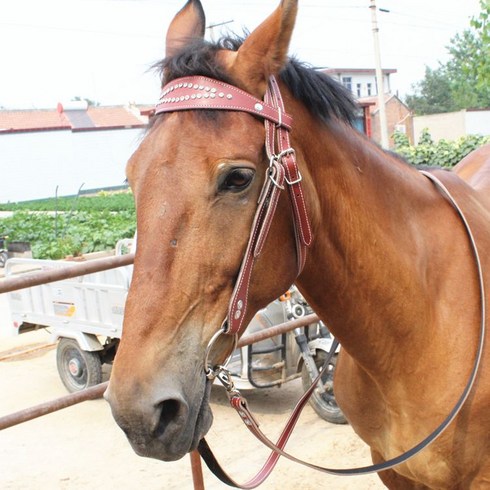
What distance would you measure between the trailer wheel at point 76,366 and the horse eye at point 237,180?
4.81 meters

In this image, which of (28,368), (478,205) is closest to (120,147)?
(28,368)

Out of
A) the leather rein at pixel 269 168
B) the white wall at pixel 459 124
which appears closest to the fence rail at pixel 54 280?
the leather rein at pixel 269 168

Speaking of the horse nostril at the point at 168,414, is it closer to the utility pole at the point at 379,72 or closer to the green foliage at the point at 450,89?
the utility pole at the point at 379,72

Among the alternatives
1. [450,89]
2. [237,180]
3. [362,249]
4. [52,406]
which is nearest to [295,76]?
[237,180]

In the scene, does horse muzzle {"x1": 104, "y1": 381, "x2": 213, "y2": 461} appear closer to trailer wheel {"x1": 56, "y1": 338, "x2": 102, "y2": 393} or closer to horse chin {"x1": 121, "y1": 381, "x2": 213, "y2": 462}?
horse chin {"x1": 121, "y1": 381, "x2": 213, "y2": 462}

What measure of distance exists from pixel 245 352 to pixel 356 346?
3.11 m

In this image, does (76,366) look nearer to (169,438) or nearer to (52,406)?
(52,406)

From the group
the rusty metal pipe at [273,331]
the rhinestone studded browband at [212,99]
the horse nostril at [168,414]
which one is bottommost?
the rusty metal pipe at [273,331]

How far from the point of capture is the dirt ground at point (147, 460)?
427cm

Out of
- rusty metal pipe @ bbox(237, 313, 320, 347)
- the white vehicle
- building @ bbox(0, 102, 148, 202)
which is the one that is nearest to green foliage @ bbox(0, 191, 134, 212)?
building @ bbox(0, 102, 148, 202)

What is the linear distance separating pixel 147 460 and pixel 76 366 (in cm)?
188

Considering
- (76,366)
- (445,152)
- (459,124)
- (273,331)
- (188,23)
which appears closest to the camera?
(188,23)

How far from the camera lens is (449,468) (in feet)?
7.00

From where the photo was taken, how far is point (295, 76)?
1880 mm
